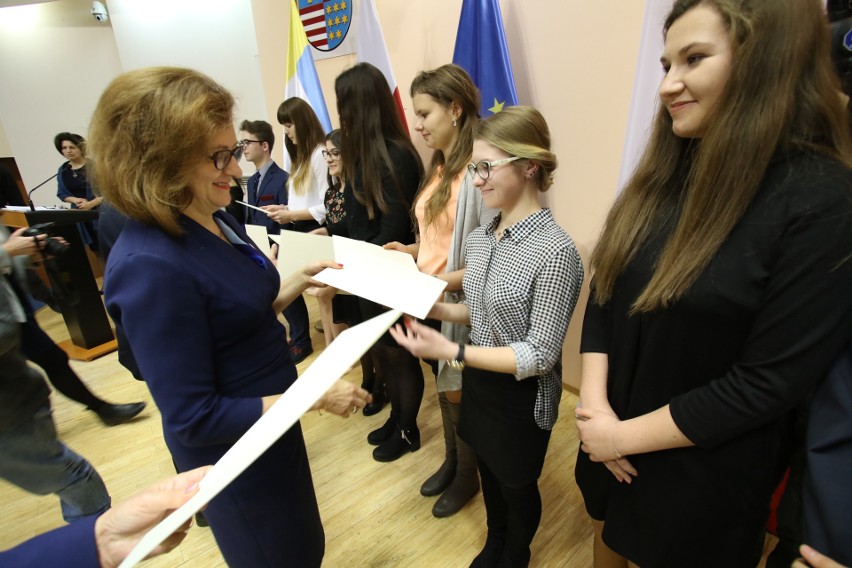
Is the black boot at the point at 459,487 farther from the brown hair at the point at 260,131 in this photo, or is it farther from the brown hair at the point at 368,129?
the brown hair at the point at 260,131

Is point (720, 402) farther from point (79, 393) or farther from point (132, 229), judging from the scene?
point (79, 393)

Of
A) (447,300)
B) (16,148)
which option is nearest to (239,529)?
(447,300)

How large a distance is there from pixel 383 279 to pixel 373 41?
218 centimetres

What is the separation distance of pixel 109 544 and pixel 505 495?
101 centimetres

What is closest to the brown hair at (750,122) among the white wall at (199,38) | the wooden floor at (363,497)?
the wooden floor at (363,497)

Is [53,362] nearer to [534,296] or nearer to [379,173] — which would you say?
[379,173]

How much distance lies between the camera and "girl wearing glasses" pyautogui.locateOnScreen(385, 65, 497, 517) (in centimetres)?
149

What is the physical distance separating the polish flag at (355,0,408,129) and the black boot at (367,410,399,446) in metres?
1.80

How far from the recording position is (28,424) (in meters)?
1.43

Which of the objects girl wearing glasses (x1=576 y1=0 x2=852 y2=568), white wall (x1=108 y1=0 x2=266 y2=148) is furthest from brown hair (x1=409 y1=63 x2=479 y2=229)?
white wall (x1=108 y1=0 x2=266 y2=148)

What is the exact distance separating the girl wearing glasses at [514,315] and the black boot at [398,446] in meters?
0.86

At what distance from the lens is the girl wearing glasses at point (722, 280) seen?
0.66 m

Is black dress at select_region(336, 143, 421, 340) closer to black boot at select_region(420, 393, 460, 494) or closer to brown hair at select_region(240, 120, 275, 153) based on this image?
black boot at select_region(420, 393, 460, 494)

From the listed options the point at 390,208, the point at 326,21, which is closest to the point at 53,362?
the point at 390,208
